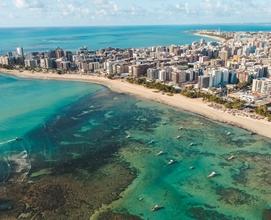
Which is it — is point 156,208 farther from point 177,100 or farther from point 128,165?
point 177,100

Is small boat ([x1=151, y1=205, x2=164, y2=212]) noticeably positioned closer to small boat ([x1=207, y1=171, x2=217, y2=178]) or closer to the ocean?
the ocean

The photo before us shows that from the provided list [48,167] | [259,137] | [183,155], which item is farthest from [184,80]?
[48,167]

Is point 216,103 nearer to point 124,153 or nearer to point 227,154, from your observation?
point 227,154

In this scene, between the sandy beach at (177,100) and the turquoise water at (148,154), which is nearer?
the turquoise water at (148,154)

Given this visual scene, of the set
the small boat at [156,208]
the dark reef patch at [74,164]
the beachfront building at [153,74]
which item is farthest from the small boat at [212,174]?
the beachfront building at [153,74]

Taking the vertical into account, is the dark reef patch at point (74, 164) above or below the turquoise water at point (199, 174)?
above

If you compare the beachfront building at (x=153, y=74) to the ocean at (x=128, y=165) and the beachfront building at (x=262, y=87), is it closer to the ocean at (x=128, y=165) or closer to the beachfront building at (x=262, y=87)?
the ocean at (x=128, y=165)
